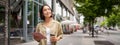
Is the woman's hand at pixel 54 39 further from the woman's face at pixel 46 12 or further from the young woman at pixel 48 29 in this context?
the woman's face at pixel 46 12

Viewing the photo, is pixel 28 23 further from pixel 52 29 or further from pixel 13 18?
pixel 52 29

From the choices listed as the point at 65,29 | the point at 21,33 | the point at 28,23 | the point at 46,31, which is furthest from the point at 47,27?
the point at 65,29

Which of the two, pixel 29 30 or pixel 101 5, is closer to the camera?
pixel 101 5

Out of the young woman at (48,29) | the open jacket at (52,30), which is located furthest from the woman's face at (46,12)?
the open jacket at (52,30)

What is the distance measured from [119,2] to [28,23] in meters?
9.18

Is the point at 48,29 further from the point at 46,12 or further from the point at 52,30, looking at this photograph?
the point at 46,12

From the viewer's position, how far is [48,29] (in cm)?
488

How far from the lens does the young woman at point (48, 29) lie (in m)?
4.88

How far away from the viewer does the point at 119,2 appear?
25.4 meters

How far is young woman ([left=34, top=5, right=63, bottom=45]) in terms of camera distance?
16.0ft

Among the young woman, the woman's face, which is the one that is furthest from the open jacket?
the woman's face

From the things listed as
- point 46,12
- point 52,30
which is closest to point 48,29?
point 52,30

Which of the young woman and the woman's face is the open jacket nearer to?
the young woman

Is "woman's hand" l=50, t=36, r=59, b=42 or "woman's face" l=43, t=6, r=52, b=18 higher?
"woman's face" l=43, t=6, r=52, b=18
